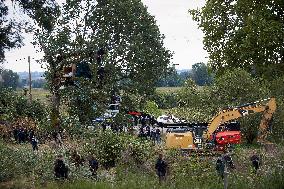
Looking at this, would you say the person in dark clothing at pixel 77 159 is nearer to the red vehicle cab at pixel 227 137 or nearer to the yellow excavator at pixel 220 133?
the yellow excavator at pixel 220 133

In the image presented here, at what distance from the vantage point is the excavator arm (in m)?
21.8

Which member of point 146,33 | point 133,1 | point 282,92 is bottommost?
point 282,92

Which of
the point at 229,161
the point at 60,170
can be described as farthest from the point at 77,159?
the point at 229,161

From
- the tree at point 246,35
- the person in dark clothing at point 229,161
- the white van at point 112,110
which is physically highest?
the tree at point 246,35

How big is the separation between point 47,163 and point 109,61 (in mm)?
18607

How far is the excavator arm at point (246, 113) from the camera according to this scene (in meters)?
21.8

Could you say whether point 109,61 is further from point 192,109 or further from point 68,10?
→ point 192,109

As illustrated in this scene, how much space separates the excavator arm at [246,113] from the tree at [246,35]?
11.2 ft

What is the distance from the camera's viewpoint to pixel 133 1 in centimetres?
3631

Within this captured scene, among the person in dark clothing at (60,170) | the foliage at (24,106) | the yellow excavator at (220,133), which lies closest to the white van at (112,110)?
the foliage at (24,106)

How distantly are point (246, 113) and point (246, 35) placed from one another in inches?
235

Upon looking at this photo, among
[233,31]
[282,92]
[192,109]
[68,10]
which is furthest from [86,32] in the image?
[282,92]

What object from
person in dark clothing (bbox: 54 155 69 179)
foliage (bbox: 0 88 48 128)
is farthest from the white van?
person in dark clothing (bbox: 54 155 69 179)

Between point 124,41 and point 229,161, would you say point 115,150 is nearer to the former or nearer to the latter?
point 229,161
